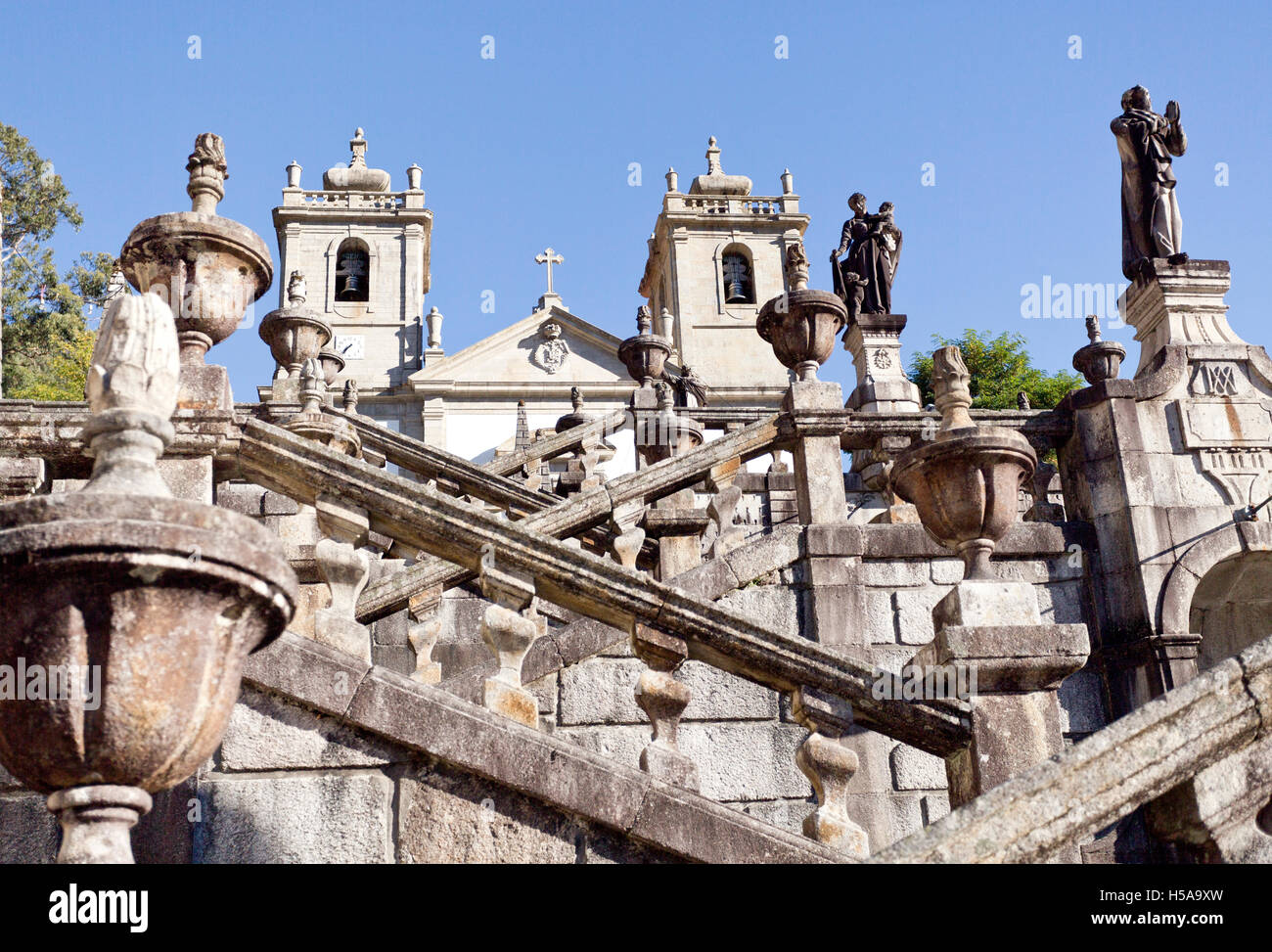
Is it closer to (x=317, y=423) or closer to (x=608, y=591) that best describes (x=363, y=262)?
(x=317, y=423)

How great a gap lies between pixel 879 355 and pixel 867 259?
195cm

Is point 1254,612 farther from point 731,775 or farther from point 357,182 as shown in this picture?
point 357,182

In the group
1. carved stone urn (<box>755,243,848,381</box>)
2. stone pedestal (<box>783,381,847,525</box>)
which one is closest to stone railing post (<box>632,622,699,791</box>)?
stone pedestal (<box>783,381,847,525</box>)

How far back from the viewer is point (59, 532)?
291 cm

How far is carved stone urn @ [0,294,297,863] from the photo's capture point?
9.66ft

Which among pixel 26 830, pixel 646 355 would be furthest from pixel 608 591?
pixel 646 355

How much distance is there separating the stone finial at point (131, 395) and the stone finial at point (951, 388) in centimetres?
385

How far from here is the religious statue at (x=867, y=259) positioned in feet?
48.5

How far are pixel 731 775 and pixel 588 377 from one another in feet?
124

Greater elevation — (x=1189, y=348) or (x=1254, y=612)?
(x=1189, y=348)

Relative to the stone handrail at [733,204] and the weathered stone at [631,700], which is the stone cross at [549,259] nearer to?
the stone handrail at [733,204]

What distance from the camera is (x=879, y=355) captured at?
45.0 feet
